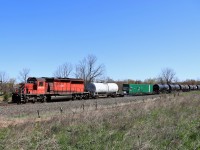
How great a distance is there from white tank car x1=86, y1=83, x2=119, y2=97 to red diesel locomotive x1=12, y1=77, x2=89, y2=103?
5.59m

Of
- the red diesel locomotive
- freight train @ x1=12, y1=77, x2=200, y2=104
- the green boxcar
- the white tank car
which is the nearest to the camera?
the red diesel locomotive

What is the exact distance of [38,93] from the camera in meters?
46.9

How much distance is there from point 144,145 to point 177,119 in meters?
5.63

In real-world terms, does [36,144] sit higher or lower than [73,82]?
lower

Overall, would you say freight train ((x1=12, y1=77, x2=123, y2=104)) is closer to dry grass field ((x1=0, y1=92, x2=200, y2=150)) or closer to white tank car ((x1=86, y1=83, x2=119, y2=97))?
white tank car ((x1=86, y1=83, x2=119, y2=97))

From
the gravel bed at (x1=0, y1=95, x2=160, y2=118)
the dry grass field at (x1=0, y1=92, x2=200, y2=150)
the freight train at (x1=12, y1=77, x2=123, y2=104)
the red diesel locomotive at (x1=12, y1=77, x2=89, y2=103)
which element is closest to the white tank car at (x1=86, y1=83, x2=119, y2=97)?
the freight train at (x1=12, y1=77, x2=123, y2=104)

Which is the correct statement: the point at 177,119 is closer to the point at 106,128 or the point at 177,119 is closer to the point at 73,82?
the point at 106,128

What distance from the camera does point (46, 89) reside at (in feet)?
160

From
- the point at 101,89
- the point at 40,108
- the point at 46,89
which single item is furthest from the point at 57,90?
the point at 40,108

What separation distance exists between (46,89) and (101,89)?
709 inches

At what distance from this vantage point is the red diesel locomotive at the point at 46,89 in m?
44.7

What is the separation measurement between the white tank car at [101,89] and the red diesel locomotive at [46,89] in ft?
18.3

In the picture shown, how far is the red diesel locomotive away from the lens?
44719mm

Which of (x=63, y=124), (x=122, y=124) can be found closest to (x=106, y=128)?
(x=122, y=124)
